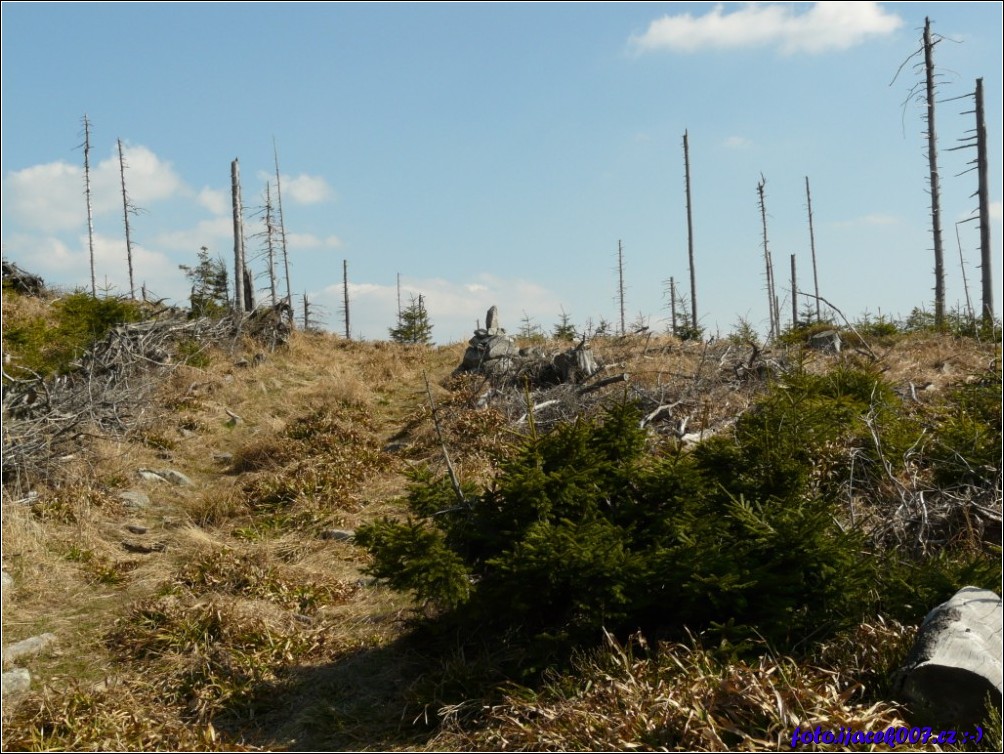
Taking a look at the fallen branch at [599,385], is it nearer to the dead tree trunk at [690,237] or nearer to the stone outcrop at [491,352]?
the stone outcrop at [491,352]

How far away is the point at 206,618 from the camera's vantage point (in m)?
7.00

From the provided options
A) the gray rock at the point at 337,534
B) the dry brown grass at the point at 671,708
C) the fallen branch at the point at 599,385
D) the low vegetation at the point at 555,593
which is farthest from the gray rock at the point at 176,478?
the dry brown grass at the point at 671,708

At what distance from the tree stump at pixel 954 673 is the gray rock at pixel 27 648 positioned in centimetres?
640

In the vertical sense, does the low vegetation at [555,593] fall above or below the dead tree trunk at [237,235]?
below

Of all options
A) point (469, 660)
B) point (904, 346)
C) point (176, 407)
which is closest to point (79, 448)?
point (176, 407)

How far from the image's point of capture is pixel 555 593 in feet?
18.3

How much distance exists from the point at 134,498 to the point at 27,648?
4.13 m

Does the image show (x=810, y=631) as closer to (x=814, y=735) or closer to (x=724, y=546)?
(x=724, y=546)

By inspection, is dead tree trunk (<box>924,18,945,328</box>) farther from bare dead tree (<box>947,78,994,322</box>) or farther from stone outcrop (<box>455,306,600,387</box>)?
stone outcrop (<box>455,306,600,387</box>)

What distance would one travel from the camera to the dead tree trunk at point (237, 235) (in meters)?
25.4

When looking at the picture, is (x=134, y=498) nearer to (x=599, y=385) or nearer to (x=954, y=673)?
(x=599, y=385)

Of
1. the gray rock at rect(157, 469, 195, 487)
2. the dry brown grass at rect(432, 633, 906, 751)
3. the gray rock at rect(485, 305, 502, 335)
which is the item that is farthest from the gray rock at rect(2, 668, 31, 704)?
the gray rock at rect(485, 305, 502, 335)

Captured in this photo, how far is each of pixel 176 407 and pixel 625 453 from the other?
10.7m

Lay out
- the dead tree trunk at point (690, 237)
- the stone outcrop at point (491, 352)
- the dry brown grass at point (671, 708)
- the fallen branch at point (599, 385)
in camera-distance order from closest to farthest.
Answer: the dry brown grass at point (671, 708)
the fallen branch at point (599, 385)
the stone outcrop at point (491, 352)
the dead tree trunk at point (690, 237)
